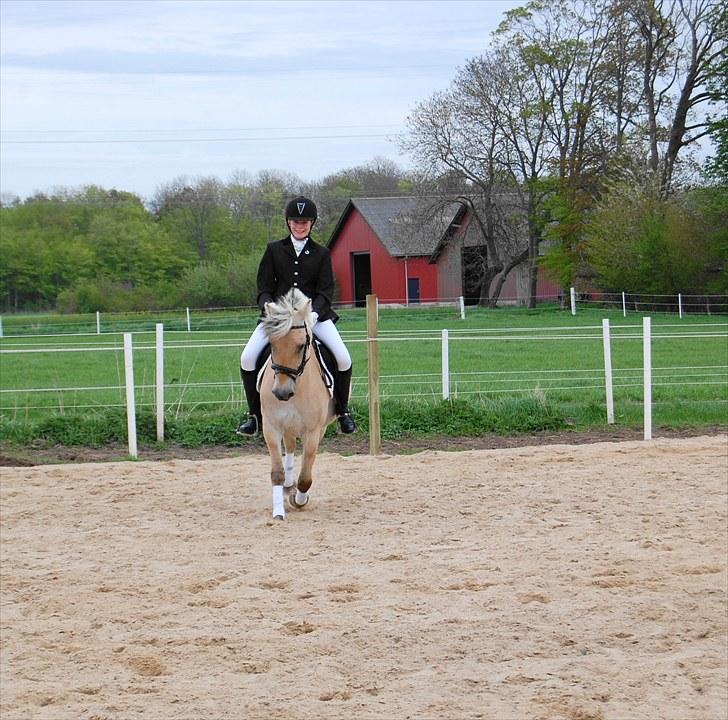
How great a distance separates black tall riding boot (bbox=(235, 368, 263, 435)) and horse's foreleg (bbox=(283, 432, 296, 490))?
308 mm

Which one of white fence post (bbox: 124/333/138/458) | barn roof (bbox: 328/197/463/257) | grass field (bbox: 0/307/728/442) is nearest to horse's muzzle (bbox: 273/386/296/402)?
white fence post (bbox: 124/333/138/458)

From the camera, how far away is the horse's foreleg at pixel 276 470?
8539mm

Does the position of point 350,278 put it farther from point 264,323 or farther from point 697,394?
point 264,323

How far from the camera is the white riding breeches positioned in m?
8.59

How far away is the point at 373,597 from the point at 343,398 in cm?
312

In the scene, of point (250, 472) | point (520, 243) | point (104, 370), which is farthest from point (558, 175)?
point (250, 472)

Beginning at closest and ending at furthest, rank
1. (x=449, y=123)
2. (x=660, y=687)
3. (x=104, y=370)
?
(x=660, y=687) < (x=104, y=370) < (x=449, y=123)

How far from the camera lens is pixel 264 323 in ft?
25.2

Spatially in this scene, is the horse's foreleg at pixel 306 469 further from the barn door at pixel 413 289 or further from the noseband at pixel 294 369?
the barn door at pixel 413 289

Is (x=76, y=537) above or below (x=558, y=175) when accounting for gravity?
below

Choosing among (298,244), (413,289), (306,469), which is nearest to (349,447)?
(306,469)

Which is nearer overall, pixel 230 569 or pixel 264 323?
pixel 230 569

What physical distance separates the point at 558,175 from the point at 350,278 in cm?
1186

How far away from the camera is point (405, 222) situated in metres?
44.9
